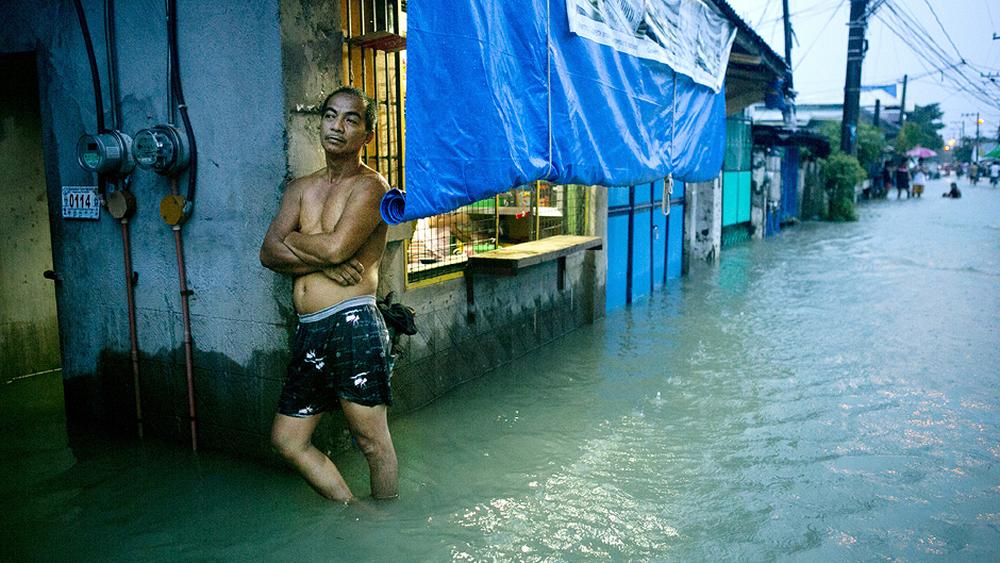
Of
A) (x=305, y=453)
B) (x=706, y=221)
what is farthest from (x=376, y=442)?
(x=706, y=221)

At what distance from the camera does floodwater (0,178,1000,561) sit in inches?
147

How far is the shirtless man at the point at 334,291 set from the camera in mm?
3602

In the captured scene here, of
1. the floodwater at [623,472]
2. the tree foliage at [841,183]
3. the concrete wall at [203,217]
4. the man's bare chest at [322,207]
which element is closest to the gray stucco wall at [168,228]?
the concrete wall at [203,217]

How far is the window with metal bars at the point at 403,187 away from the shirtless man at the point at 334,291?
90 centimetres

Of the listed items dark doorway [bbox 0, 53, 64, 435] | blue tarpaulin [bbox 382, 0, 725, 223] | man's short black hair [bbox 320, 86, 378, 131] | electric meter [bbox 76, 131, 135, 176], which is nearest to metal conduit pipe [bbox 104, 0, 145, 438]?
electric meter [bbox 76, 131, 135, 176]

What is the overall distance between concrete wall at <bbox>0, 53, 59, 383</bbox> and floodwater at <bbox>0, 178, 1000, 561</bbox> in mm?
Result: 388

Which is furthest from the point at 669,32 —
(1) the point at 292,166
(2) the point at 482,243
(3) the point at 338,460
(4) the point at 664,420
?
(3) the point at 338,460

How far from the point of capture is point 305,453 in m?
3.74

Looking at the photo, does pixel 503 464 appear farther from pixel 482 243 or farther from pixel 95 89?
pixel 95 89

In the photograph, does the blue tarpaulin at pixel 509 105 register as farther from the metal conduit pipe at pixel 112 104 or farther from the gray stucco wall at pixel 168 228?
the metal conduit pipe at pixel 112 104

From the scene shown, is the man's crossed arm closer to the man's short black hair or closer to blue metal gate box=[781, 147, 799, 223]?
the man's short black hair

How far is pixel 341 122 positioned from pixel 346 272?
0.74 metres

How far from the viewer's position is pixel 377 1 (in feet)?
15.8

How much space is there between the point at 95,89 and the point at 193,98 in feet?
2.70
